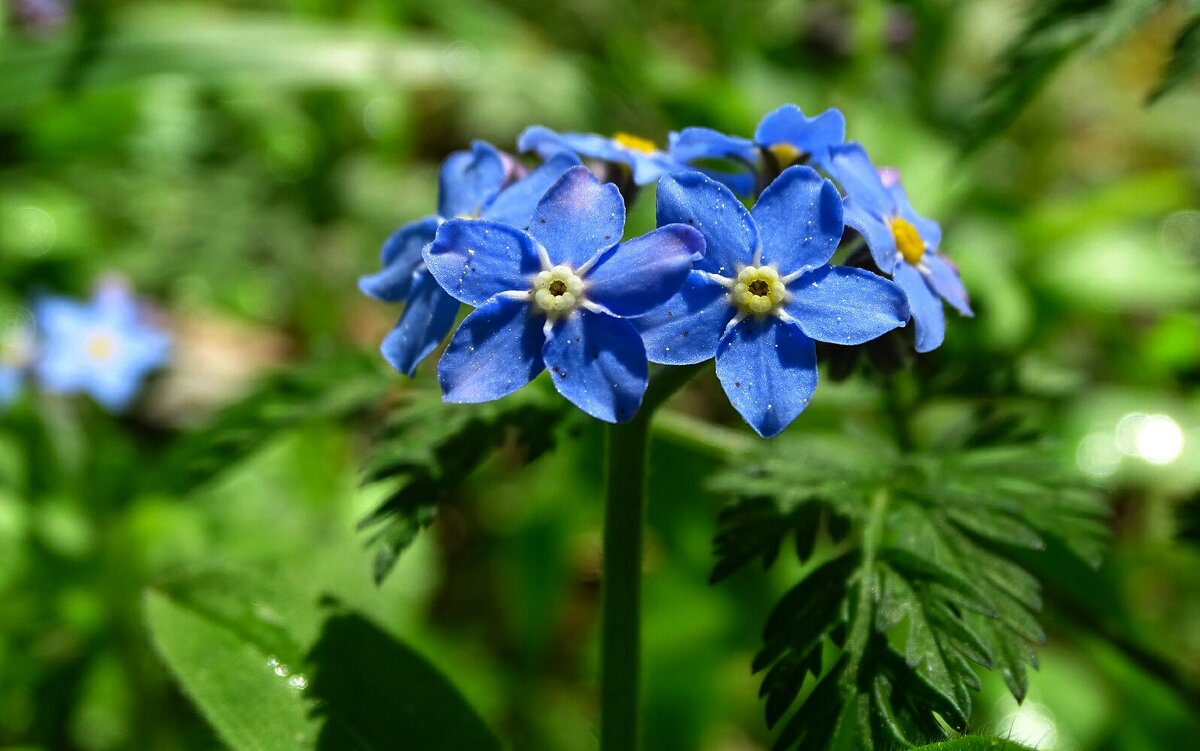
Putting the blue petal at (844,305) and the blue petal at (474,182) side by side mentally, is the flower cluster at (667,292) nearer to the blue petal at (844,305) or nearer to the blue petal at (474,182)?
the blue petal at (844,305)

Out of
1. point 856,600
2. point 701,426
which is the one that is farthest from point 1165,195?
point 856,600

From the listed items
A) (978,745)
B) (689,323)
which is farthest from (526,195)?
(978,745)

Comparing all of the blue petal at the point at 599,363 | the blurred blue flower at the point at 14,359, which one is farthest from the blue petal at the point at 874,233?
the blurred blue flower at the point at 14,359

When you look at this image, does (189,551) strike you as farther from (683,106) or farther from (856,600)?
(856,600)

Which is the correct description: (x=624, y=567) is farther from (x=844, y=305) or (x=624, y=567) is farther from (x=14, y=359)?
(x=14, y=359)

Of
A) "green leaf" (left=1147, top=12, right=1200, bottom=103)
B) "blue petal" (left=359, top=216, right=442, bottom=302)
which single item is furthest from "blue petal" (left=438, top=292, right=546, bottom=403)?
"green leaf" (left=1147, top=12, right=1200, bottom=103)

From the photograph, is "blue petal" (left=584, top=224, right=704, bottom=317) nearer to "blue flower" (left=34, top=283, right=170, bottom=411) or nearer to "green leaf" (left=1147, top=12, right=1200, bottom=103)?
"green leaf" (left=1147, top=12, right=1200, bottom=103)
